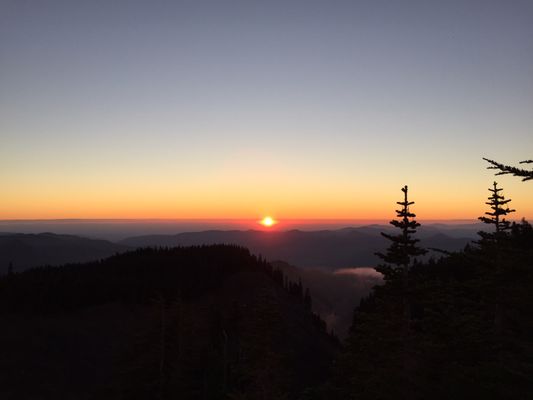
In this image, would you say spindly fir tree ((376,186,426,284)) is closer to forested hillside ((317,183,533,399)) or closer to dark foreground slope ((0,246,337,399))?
forested hillside ((317,183,533,399))

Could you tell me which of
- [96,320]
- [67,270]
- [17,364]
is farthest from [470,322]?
[67,270]

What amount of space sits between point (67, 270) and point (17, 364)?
7083cm

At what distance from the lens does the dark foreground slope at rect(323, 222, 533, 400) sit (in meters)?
9.24

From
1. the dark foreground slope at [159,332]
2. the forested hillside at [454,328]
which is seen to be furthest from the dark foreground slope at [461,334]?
the dark foreground slope at [159,332]

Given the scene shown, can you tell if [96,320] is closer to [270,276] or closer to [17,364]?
[17,364]

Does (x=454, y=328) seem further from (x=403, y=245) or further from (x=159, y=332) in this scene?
(x=159, y=332)

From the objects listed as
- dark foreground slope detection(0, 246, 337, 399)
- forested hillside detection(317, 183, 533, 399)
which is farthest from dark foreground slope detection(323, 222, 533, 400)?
dark foreground slope detection(0, 246, 337, 399)

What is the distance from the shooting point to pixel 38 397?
204 feet

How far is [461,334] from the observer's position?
1791 cm

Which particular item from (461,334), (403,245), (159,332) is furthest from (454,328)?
(159,332)

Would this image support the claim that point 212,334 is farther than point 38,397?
Yes

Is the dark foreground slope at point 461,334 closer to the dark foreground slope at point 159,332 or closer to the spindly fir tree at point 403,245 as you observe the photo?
the spindly fir tree at point 403,245

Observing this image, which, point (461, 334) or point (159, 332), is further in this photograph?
point (159, 332)

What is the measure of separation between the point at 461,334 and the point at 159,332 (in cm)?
2187
